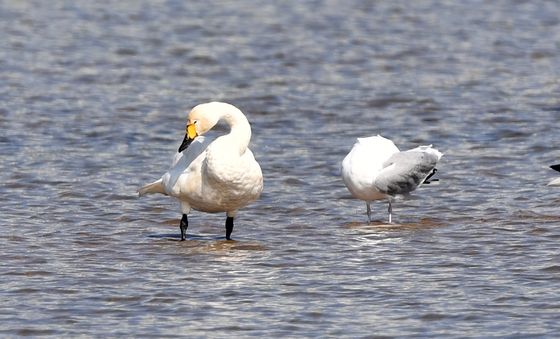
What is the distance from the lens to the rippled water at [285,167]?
906 centimetres

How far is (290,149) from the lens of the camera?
1537cm

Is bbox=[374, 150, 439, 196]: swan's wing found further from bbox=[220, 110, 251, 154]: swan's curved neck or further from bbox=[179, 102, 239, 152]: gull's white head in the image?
bbox=[179, 102, 239, 152]: gull's white head

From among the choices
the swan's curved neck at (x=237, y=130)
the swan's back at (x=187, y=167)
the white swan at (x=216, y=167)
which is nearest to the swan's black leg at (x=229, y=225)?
the white swan at (x=216, y=167)

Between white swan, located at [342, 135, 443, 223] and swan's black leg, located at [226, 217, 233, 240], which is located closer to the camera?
swan's black leg, located at [226, 217, 233, 240]

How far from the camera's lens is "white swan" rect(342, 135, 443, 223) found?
11.7 meters

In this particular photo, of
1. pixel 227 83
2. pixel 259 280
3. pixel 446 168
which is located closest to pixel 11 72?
pixel 227 83

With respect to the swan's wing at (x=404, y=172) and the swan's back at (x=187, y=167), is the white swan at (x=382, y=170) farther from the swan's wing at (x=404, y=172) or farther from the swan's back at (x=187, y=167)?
the swan's back at (x=187, y=167)

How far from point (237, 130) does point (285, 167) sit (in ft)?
12.0

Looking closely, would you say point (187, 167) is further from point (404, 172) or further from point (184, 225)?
point (404, 172)

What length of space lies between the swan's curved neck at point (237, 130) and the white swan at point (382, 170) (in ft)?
4.08

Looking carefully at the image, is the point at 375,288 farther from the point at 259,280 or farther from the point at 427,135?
the point at 427,135

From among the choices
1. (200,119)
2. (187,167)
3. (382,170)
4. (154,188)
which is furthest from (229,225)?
(382,170)

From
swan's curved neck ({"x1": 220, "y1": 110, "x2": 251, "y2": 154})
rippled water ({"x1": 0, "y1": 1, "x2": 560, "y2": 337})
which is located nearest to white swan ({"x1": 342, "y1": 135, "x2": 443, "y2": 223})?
rippled water ({"x1": 0, "y1": 1, "x2": 560, "y2": 337})

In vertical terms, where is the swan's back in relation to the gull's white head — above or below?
below
